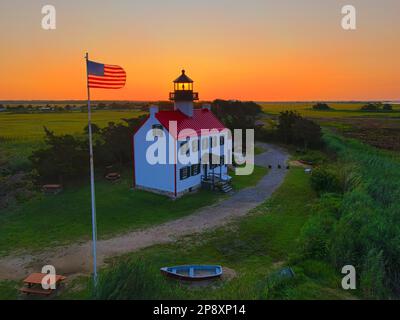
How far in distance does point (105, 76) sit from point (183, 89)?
16.3 metres

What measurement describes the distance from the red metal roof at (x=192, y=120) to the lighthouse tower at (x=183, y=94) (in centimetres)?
71

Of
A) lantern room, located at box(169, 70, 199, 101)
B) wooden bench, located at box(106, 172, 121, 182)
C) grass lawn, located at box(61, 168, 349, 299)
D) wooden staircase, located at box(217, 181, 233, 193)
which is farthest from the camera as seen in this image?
wooden bench, located at box(106, 172, 121, 182)

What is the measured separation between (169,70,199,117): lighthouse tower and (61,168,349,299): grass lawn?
11.5 m

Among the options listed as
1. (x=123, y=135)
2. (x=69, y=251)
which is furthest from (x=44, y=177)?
(x=69, y=251)

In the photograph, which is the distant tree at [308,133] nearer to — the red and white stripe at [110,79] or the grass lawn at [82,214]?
the grass lawn at [82,214]

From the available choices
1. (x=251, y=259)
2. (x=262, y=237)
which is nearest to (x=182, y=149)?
(x=262, y=237)

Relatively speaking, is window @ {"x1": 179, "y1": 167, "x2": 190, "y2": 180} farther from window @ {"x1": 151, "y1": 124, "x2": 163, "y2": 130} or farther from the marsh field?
window @ {"x1": 151, "y1": 124, "x2": 163, "y2": 130}

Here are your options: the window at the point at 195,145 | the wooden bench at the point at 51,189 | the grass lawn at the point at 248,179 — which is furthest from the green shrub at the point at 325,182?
the wooden bench at the point at 51,189

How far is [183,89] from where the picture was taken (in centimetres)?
2916

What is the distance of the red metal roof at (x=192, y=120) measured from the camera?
2645cm

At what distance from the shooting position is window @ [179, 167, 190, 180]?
26.0m

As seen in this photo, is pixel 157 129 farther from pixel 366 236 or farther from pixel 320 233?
pixel 366 236

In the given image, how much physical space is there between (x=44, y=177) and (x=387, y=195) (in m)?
27.4

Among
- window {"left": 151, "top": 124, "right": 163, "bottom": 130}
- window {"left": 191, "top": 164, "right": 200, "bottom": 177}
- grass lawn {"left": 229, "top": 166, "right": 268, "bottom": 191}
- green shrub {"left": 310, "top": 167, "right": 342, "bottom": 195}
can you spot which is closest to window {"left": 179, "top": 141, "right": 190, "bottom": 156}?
window {"left": 191, "top": 164, "right": 200, "bottom": 177}
